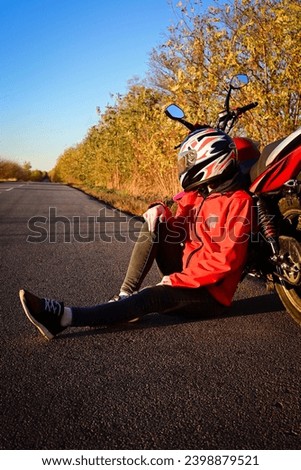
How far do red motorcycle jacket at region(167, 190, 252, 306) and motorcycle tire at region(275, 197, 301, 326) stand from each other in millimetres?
240

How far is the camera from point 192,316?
2.78 meters

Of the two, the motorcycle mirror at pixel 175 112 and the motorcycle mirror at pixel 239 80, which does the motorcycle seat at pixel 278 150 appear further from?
the motorcycle mirror at pixel 239 80

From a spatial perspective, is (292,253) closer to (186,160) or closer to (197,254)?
(197,254)

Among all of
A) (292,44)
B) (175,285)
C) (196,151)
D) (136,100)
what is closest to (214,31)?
(292,44)

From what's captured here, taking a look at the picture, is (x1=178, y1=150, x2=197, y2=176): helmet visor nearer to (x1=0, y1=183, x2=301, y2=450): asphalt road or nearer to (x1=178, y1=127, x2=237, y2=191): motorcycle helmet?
(x1=178, y1=127, x2=237, y2=191): motorcycle helmet

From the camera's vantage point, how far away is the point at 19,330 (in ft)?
8.92

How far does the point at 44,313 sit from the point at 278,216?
153 cm

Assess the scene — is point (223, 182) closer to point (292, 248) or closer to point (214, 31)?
point (292, 248)

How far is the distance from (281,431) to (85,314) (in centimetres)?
126

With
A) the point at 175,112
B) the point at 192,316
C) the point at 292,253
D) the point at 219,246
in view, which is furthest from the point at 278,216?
the point at 175,112

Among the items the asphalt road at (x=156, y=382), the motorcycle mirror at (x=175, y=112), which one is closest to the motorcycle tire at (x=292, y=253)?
the asphalt road at (x=156, y=382)

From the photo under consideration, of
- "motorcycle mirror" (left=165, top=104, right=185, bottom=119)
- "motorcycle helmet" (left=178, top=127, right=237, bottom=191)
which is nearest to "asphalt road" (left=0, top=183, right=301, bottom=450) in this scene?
"motorcycle helmet" (left=178, top=127, right=237, bottom=191)

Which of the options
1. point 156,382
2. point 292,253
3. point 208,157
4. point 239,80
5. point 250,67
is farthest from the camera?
point 250,67
